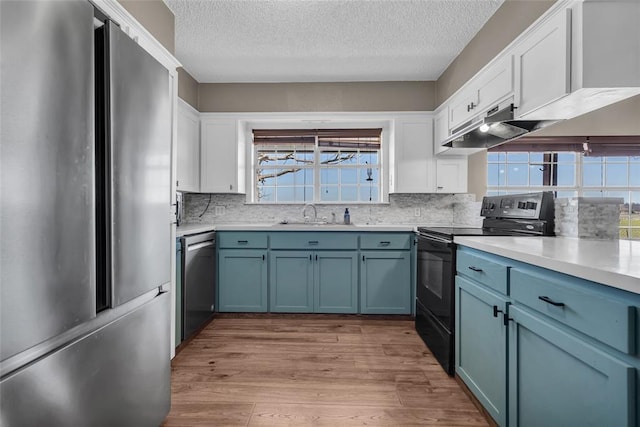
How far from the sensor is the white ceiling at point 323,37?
7.39 feet

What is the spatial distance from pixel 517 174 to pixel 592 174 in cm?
85

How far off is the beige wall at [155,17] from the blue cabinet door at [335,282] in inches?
84.1

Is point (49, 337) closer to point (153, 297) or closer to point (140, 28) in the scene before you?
point (153, 297)

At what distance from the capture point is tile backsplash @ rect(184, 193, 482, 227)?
143 inches

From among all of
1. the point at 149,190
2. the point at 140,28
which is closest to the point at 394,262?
the point at 149,190

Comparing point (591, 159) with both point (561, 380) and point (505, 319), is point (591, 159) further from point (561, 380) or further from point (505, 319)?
point (561, 380)

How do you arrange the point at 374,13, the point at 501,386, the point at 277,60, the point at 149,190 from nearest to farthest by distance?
the point at 149,190 → the point at 501,386 → the point at 374,13 → the point at 277,60

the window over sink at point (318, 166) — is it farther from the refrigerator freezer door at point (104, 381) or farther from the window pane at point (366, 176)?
the refrigerator freezer door at point (104, 381)

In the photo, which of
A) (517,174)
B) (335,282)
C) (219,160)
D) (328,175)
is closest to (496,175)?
(517,174)

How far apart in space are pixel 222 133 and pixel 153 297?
248 cm

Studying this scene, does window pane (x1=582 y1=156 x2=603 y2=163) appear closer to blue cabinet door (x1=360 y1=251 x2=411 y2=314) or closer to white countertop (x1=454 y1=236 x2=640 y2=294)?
white countertop (x1=454 y1=236 x2=640 y2=294)

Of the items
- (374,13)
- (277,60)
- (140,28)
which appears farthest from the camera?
(277,60)

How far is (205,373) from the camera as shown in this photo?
210 cm

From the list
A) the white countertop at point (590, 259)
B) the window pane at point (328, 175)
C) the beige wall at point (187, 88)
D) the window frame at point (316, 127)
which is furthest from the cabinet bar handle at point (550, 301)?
the beige wall at point (187, 88)
